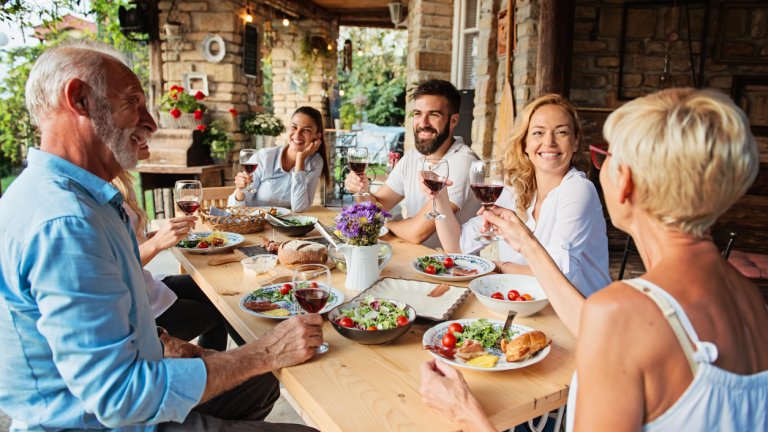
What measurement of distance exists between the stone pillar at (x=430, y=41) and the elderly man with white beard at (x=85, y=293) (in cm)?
487

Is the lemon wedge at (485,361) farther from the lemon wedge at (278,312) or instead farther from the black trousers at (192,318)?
the black trousers at (192,318)

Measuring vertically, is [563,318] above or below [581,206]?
below

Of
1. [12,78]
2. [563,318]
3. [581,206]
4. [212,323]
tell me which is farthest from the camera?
[12,78]

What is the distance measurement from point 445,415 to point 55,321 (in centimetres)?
82

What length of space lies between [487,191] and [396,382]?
866 mm

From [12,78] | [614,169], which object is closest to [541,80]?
[614,169]

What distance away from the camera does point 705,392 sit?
850mm

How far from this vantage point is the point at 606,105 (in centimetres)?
497

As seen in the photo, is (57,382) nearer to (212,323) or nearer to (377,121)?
(212,323)

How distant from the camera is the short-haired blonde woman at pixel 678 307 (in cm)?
84

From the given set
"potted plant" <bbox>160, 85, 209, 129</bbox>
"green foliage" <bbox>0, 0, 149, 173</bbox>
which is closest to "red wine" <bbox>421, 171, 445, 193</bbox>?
"potted plant" <bbox>160, 85, 209, 129</bbox>

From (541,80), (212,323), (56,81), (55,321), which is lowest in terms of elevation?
(212,323)

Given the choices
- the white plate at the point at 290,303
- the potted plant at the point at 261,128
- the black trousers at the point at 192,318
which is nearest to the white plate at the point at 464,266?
the white plate at the point at 290,303

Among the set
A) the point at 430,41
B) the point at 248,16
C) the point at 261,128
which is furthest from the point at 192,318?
the point at 248,16
